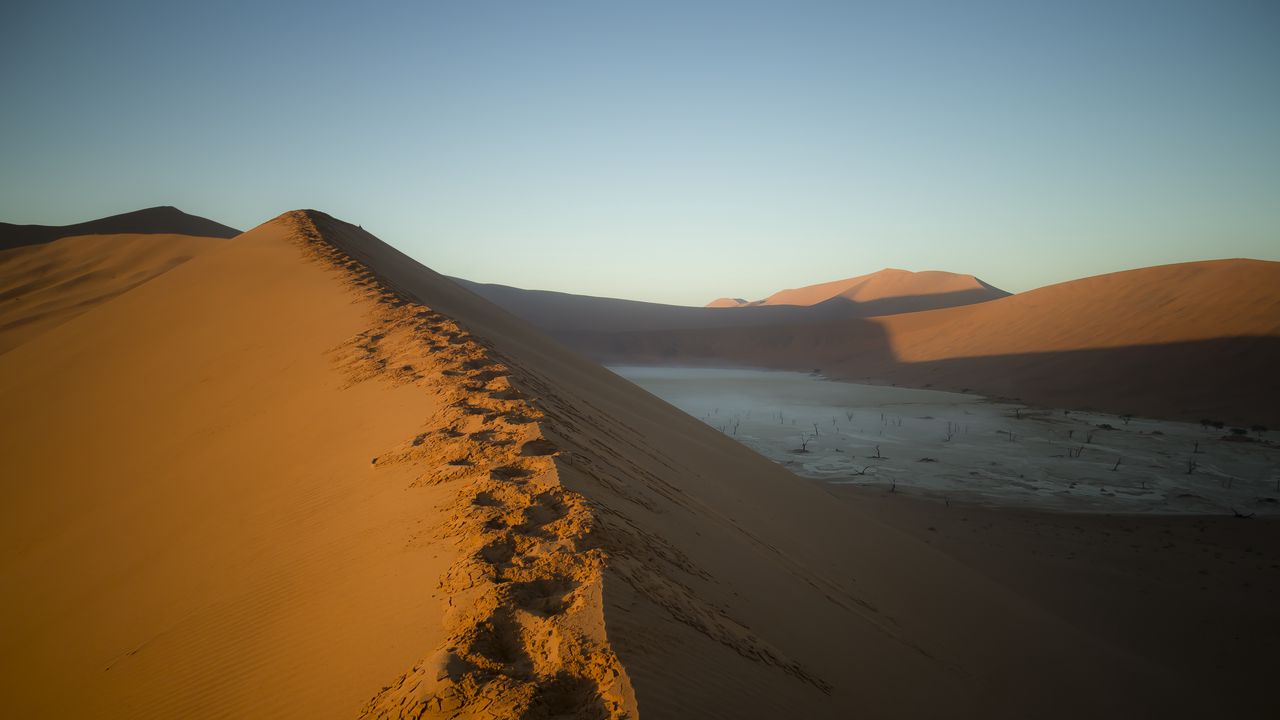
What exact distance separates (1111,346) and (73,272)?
36.8 metres

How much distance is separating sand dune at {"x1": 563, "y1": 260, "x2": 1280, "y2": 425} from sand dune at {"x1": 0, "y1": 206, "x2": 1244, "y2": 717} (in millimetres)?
15696

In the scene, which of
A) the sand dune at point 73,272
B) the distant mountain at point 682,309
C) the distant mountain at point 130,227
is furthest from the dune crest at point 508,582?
the distant mountain at point 682,309

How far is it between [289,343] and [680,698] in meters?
5.64

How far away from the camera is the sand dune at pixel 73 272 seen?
15.6 m

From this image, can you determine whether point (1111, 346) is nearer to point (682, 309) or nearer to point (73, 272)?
point (73, 272)

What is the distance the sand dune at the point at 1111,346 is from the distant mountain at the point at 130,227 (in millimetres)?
37719

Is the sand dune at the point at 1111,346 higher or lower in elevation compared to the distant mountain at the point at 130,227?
lower

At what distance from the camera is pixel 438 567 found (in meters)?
2.05

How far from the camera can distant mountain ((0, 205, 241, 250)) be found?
30.5m

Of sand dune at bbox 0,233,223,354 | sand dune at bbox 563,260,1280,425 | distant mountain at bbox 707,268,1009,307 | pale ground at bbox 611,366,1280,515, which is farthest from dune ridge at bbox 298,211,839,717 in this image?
distant mountain at bbox 707,268,1009,307

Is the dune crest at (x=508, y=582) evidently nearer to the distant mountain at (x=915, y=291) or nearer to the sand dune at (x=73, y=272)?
the sand dune at (x=73, y=272)

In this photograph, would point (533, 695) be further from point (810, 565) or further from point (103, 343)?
point (103, 343)

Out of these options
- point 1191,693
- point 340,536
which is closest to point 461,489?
point 340,536

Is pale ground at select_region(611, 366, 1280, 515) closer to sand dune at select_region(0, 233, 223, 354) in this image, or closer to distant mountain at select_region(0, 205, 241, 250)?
sand dune at select_region(0, 233, 223, 354)
